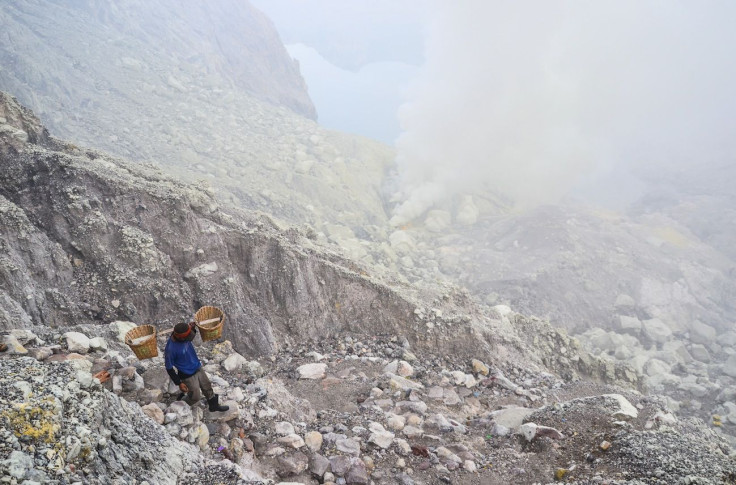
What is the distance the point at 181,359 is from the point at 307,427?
1483 millimetres

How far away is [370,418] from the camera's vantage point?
15.8ft

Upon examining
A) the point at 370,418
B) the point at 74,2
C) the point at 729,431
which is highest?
the point at 74,2

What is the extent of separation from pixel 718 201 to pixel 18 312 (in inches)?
1460

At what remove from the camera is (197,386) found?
12.8 feet

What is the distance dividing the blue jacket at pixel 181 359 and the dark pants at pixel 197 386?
0.15 ft

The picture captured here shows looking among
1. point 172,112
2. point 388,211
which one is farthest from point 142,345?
point 172,112

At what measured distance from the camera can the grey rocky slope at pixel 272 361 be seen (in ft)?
11.8

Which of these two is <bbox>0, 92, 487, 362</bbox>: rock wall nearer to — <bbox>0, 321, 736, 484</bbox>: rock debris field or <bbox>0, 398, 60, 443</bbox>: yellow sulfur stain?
<bbox>0, 321, 736, 484</bbox>: rock debris field

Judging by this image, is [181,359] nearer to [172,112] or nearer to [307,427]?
[307,427]

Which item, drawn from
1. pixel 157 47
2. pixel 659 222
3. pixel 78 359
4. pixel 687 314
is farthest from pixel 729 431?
pixel 157 47

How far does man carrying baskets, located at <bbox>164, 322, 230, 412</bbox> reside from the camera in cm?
382

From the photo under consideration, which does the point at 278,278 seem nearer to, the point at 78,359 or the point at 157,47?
the point at 78,359

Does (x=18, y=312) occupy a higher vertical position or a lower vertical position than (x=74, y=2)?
lower

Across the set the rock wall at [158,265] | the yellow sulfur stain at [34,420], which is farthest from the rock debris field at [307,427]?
the rock wall at [158,265]
